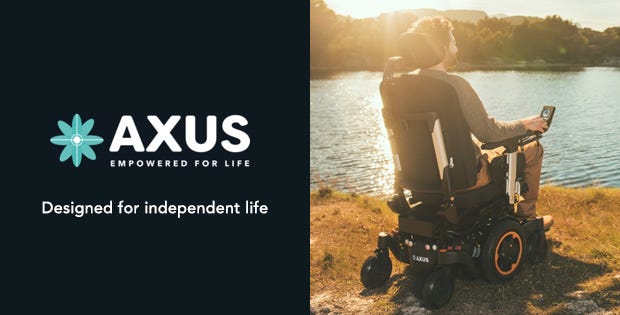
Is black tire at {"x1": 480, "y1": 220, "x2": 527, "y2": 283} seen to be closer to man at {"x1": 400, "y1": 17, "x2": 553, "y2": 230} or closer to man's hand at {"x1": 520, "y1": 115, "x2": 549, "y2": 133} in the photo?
man at {"x1": 400, "y1": 17, "x2": 553, "y2": 230}

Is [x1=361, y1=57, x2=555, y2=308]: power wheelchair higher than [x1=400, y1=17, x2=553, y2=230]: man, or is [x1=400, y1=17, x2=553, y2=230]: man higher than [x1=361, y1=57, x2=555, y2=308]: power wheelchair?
[x1=400, y1=17, x2=553, y2=230]: man

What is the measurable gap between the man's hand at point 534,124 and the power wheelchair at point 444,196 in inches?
4.0

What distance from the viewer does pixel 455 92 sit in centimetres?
442

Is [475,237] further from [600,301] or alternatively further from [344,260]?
[344,260]

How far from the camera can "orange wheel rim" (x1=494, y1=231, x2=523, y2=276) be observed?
4.83 m

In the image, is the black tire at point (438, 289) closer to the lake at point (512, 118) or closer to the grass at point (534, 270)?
the grass at point (534, 270)

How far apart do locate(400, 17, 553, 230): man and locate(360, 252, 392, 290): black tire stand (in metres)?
1.02

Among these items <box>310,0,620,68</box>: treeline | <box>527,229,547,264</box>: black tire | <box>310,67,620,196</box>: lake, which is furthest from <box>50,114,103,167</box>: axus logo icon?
<box>310,0,620,68</box>: treeline

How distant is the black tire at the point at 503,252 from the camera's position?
4.75 metres

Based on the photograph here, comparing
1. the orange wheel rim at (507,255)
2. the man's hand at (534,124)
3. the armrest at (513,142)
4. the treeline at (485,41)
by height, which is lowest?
the orange wheel rim at (507,255)

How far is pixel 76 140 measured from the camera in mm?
5414

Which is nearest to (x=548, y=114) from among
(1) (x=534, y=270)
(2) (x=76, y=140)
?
(1) (x=534, y=270)

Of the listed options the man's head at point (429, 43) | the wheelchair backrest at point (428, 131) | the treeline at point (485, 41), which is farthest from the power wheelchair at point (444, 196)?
the treeline at point (485, 41)

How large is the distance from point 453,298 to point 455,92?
1644 mm
